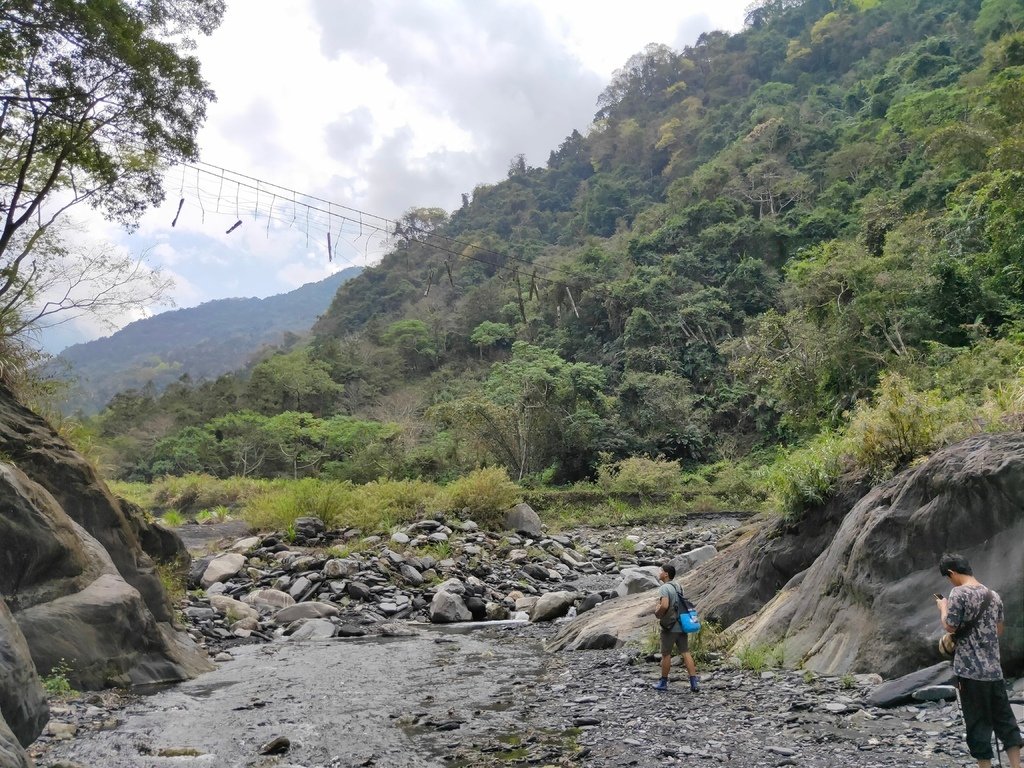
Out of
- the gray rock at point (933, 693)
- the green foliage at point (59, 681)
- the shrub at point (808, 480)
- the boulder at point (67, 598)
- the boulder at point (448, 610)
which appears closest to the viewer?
the gray rock at point (933, 693)

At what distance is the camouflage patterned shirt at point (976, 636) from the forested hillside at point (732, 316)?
10.8 ft

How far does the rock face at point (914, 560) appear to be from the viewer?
6.11 meters

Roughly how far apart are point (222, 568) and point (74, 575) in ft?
30.2

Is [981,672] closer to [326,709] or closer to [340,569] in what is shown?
[326,709]

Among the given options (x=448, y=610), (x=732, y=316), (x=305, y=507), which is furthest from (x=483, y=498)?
(x=732, y=316)

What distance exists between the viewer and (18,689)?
5230mm

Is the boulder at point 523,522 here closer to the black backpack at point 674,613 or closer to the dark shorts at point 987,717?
the black backpack at point 674,613

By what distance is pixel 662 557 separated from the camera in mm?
22609

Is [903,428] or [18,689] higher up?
[903,428]

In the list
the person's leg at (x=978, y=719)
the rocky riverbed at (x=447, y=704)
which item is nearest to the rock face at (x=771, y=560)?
the rocky riverbed at (x=447, y=704)

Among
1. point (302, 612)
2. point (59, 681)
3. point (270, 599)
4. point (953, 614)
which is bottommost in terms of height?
point (302, 612)

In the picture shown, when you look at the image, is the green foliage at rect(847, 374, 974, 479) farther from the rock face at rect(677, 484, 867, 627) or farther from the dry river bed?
the dry river bed

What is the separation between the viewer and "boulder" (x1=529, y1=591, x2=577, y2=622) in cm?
1426

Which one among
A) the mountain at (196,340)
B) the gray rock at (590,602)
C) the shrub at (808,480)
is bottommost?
the gray rock at (590,602)
